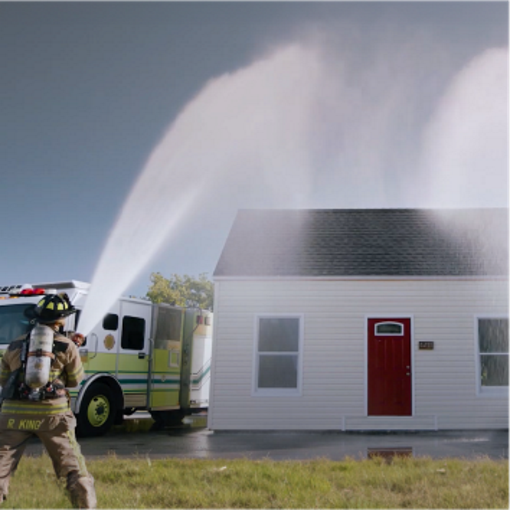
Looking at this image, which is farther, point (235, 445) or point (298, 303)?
point (298, 303)

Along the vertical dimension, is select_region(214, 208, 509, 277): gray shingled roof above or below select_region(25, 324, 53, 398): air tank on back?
above

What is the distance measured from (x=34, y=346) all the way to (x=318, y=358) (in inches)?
399

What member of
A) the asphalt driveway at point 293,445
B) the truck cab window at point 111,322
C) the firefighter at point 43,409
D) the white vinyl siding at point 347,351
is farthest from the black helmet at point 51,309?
the white vinyl siding at point 347,351

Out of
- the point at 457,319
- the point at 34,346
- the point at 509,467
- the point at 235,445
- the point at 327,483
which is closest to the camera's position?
the point at 34,346

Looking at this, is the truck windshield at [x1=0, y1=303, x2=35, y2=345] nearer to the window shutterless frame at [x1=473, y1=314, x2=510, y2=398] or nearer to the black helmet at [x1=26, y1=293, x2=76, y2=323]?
the black helmet at [x1=26, y1=293, x2=76, y2=323]

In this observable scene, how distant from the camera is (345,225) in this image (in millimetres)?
17141

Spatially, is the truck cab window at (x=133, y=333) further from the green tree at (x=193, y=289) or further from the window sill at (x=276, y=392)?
the green tree at (x=193, y=289)

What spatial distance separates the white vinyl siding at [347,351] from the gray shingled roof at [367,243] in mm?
343

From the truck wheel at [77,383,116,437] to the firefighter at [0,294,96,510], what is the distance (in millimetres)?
6795

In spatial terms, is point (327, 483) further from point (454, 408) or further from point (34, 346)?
point (454, 408)

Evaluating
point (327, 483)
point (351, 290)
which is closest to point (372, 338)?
point (351, 290)

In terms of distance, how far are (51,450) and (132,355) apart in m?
8.19

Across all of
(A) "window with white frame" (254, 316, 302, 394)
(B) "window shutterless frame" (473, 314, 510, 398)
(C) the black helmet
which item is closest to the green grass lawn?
(C) the black helmet

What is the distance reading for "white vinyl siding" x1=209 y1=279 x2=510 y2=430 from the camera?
14.2 meters
